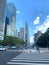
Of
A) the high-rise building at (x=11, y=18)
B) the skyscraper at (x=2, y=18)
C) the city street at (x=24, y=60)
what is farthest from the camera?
the high-rise building at (x=11, y=18)

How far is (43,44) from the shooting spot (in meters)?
78.2

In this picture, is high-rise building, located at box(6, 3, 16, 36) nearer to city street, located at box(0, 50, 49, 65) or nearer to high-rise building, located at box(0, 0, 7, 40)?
high-rise building, located at box(0, 0, 7, 40)

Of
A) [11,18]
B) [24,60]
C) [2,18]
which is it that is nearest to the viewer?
[24,60]

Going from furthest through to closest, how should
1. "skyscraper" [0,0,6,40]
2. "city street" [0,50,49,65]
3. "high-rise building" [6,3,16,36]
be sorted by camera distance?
"high-rise building" [6,3,16,36], "skyscraper" [0,0,6,40], "city street" [0,50,49,65]

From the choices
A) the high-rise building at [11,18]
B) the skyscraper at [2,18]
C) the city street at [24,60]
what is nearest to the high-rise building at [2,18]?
the skyscraper at [2,18]

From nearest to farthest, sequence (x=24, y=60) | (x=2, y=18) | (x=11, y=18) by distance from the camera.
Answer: (x=24, y=60)
(x=2, y=18)
(x=11, y=18)

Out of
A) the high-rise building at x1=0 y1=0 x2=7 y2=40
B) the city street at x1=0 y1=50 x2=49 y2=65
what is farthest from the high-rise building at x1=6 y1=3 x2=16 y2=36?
the city street at x1=0 y1=50 x2=49 y2=65

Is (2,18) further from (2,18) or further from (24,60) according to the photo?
(24,60)

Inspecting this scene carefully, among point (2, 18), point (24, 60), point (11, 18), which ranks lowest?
point (24, 60)

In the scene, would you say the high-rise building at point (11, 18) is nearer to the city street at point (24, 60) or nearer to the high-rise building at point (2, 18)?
the high-rise building at point (2, 18)

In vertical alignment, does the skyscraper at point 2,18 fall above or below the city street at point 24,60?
above

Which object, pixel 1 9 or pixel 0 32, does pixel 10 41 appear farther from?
pixel 1 9

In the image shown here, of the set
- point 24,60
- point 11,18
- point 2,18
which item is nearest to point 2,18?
point 2,18

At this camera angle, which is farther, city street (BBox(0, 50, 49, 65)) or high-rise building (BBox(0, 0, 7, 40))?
high-rise building (BBox(0, 0, 7, 40))
